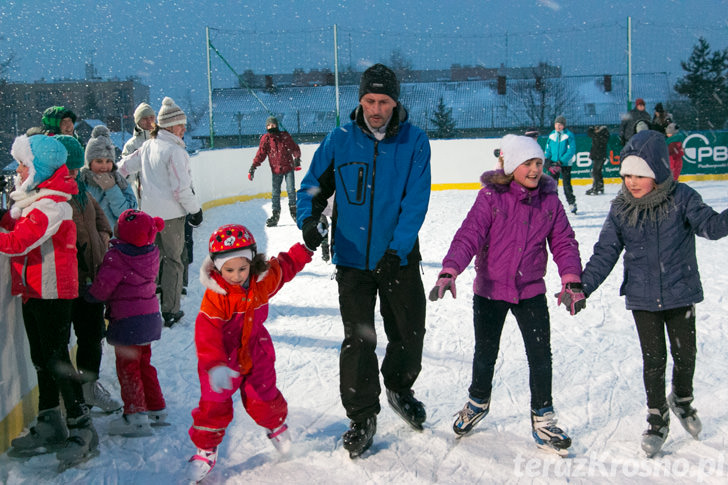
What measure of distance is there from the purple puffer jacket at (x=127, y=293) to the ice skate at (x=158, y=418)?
1.23ft

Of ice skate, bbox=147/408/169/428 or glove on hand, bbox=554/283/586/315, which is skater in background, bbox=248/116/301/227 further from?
glove on hand, bbox=554/283/586/315

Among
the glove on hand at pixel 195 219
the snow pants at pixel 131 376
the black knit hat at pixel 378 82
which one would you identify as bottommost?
the snow pants at pixel 131 376

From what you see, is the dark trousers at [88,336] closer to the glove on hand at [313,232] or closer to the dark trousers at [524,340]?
the glove on hand at [313,232]

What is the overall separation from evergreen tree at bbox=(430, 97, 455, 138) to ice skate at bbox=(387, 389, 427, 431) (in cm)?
1418

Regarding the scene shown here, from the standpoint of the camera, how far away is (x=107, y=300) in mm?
3398

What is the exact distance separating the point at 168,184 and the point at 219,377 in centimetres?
272

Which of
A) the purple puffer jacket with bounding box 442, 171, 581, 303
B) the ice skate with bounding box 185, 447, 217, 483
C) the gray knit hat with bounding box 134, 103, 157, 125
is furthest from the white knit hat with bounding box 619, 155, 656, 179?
the gray knit hat with bounding box 134, 103, 157, 125

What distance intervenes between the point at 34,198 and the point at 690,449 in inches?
115

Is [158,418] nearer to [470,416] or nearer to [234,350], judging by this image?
[234,350]

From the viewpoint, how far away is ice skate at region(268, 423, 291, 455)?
3098 mm

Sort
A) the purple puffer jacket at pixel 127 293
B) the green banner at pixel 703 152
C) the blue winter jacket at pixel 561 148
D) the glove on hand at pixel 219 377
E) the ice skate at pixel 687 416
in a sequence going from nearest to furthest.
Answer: the glove on hand at pixel 219 377
the ice skate at pixel 687 416
the purple puffer jacket at pixel 127 293
the blue winter jacket at pixel 561 148
the green banner at pixel 703 152

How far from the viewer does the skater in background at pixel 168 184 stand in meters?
5.19

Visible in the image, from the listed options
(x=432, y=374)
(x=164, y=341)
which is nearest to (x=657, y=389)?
(x=432, y=374)

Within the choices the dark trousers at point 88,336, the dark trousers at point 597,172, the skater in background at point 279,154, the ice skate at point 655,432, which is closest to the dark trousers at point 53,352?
the dark trousers at point 88,336
